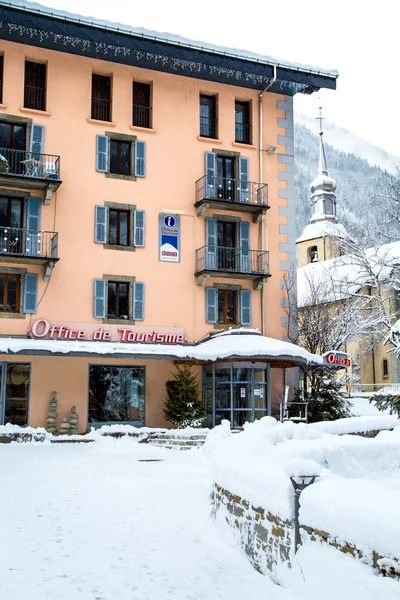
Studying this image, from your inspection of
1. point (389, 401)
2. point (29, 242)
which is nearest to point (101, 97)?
point (29, 242)

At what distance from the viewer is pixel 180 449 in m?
18.0

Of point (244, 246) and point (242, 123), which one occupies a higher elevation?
point (242, 123)

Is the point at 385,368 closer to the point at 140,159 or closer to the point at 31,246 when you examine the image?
the point at 140,159

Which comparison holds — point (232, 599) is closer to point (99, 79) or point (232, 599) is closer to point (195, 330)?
point (195, 330)

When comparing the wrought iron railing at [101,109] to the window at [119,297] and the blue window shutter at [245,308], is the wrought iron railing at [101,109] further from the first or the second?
the blue window shutter at [245,308]

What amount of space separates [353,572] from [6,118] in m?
19.6

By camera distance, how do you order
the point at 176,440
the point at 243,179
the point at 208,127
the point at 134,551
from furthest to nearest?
the point at 208,127
the point at 243,179
the point at 176,440
the point at 134,551

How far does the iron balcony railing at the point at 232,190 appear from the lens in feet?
76.2

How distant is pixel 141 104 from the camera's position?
76.7 ft

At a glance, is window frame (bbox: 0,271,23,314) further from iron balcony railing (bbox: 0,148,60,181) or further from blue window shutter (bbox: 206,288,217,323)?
blue window shutter (bbox: 206,288,217,323)

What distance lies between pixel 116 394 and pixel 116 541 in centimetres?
1442

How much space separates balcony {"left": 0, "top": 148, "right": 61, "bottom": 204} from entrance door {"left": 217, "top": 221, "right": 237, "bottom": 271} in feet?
19.2

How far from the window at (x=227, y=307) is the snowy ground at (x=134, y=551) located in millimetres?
11621

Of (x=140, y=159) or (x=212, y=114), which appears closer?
(x=140, y=159)
